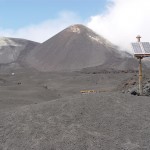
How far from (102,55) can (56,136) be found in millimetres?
89246

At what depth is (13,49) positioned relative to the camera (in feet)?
405

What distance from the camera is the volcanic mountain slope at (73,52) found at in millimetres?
98938

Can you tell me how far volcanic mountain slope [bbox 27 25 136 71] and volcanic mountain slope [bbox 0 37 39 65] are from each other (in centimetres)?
533

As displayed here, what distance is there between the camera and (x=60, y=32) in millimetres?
115938

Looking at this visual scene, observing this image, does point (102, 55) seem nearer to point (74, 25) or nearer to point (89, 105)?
point (74, 25)

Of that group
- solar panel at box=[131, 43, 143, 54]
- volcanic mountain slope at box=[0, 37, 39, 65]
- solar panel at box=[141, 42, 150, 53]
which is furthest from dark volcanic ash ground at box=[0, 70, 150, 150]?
volcanic mountain slope at box=[0, 37, 39, 65]

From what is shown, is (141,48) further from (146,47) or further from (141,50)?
(146,47)

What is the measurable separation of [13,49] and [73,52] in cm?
2708

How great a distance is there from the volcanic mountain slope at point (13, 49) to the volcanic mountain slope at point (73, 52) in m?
5.33

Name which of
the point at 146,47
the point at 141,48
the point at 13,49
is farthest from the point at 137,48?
the point at 13,49

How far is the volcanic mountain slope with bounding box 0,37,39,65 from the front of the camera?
118250 millimetres

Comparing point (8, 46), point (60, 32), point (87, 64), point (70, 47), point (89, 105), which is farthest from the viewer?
point (8, 46)

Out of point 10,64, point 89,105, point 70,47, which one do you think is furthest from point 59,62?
point 89,105

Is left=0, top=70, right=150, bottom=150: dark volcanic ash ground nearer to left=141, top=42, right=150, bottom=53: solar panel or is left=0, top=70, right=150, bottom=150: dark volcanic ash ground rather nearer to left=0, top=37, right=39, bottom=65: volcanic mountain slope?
left=141, top=42, right=150, bottom=53: solar panel
